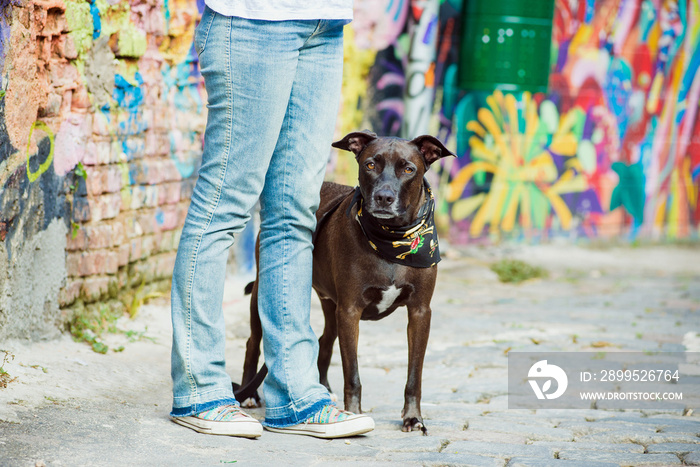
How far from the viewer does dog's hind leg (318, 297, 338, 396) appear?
13.0 feet

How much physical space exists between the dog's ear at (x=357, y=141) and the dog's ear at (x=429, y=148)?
0.19m

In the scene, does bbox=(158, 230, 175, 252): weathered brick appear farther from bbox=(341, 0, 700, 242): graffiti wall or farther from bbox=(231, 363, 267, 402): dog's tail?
bbox=(341, 0, 700, 242): graffiti wall

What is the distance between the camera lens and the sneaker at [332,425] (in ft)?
10.4

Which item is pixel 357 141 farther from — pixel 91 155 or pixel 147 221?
pixel 147 221

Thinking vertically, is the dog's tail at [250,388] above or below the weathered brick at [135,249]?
below

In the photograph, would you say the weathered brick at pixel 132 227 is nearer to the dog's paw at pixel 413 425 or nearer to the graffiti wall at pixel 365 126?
the graffiti wall at pixel 365 126

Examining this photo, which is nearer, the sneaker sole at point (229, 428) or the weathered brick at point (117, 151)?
the sneaker sole at point (229, 428)

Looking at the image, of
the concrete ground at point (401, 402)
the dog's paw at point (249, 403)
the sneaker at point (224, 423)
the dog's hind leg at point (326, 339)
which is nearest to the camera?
the concrete ground at point (401, 402)

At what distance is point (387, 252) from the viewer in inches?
134

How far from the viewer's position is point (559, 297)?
680cm

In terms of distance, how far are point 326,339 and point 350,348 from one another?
0.55 m

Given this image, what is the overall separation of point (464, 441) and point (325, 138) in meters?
1.32

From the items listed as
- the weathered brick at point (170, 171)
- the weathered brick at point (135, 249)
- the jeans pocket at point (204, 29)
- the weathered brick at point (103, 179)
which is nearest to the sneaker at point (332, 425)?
the jeans pocket at point (204, 29)

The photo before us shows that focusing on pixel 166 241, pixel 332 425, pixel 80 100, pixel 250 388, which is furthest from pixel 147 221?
pixel 332 425
